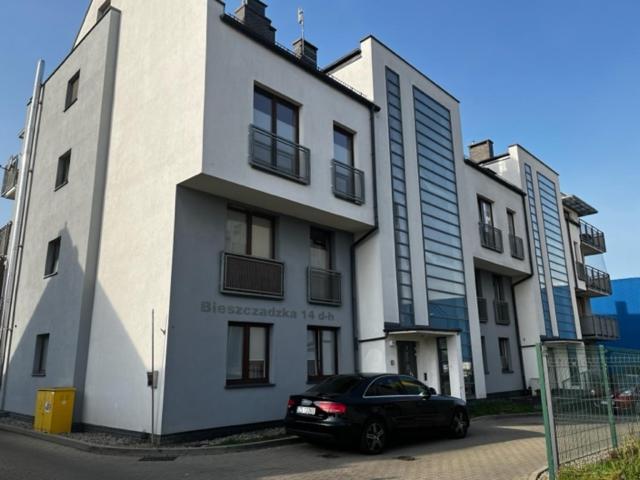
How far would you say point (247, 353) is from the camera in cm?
1272

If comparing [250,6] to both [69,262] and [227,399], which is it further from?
[227,399]

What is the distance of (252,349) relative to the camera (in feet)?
42.3

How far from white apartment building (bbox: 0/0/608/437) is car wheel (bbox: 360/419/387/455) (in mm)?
3602

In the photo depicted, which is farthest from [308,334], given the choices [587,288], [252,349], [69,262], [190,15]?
[587,288]

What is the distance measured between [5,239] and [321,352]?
46.4 ft

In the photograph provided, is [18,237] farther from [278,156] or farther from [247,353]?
[278,156]

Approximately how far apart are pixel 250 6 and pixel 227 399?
35.1 ft

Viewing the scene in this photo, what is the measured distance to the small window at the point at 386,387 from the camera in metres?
10.2

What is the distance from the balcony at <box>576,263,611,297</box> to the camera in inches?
1246

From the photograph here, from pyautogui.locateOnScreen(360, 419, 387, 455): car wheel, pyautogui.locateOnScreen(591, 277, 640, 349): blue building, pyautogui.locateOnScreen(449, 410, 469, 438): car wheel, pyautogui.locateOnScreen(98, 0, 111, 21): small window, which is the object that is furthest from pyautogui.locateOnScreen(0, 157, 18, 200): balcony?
pyautogui.locateOnScreen(591, 277, 640, 349): blue building

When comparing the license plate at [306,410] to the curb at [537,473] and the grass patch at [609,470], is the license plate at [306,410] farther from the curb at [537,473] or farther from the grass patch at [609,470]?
the grass patch at [609,470]

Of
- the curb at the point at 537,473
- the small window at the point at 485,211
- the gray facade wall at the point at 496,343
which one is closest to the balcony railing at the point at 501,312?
the gray facade wall at the point at 496,343

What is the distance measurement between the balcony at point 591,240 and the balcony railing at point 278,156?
27247 mm

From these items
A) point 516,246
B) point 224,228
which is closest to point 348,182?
point 224,228
